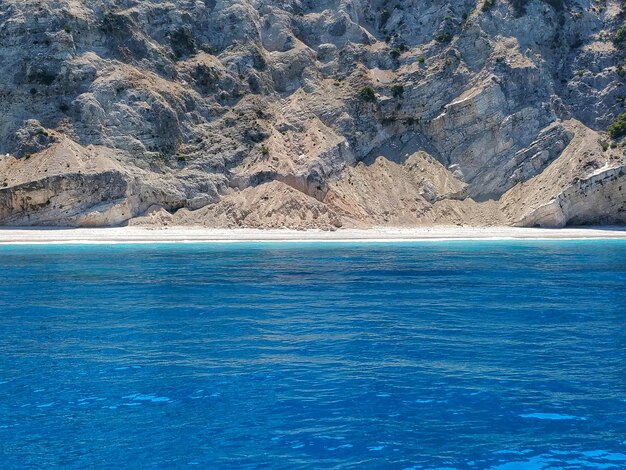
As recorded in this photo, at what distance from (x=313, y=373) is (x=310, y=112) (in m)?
58.2

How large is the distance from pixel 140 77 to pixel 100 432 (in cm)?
5926

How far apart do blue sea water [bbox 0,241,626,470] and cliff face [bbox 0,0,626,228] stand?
3278 cm

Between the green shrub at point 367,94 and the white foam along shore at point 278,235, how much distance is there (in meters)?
17.6

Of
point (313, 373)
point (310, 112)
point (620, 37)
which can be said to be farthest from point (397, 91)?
point (313, 373)

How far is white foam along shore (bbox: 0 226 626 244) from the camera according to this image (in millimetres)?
49281

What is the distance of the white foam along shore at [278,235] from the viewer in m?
49.3

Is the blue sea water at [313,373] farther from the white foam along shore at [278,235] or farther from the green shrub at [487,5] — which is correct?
the green shrub at [487,5]

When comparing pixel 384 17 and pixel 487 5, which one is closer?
pixel 487 5

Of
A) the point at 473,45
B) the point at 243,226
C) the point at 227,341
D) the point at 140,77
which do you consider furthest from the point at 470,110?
the point at 227,341

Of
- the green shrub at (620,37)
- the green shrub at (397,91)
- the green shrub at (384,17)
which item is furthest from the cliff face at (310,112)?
the green shrub at (620,37)

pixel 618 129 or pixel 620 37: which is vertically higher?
pixel 620 37

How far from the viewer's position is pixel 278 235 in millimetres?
51844

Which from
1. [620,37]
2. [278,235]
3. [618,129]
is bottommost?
[278,235]

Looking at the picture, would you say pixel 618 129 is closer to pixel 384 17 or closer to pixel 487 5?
pixel 487 5
